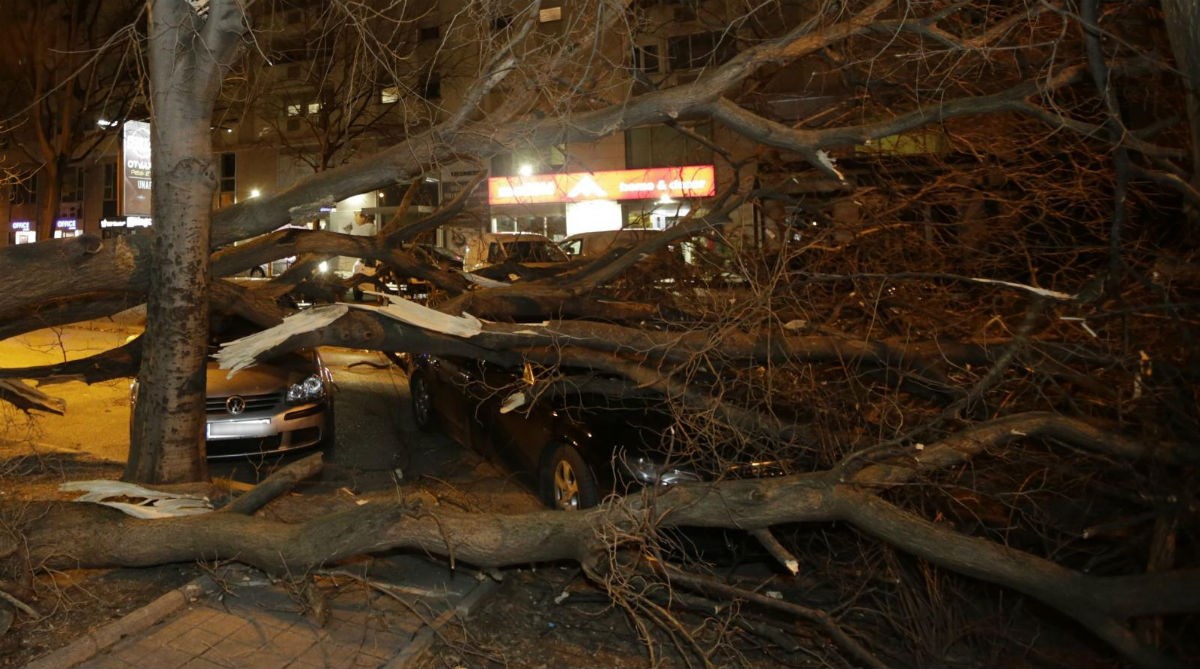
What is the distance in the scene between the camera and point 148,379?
5.61m

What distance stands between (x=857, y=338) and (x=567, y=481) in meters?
2.39

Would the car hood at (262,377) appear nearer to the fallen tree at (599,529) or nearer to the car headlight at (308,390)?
the car headlight at (308,390)

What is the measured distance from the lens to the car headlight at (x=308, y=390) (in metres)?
7.40

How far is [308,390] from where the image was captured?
7551mm

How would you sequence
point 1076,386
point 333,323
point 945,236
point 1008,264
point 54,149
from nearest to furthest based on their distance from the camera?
point 1076,386 < point 333,323 < point 1008,264 < point 945,236 < point 54,149

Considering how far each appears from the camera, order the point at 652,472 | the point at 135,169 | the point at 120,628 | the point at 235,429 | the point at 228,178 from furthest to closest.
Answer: the point at 228,178 < the point at 135,169 < the point at 235,429 < the point at 652,472 < the point at 120,628

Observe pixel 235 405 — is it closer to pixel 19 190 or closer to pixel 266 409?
pixel 266 409

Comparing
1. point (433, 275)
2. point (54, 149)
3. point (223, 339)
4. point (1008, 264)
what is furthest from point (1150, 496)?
point (54, 149)

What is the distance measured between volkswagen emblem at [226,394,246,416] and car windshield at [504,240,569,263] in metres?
3.15

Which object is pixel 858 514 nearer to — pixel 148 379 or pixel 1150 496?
pixel 1150 496

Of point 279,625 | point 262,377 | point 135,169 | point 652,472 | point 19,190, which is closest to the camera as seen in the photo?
point 279,625

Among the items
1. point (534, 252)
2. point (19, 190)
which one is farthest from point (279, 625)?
point (19, 190)

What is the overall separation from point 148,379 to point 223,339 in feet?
7.78

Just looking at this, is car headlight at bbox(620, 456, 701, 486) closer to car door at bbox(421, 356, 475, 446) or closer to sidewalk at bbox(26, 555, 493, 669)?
sidewalk at bbox(26, 555, 493, 669)
